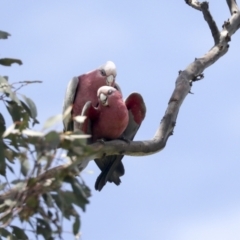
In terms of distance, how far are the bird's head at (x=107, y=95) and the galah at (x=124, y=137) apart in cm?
14

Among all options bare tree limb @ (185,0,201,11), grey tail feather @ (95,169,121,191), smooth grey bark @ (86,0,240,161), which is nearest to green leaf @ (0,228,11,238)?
smooth grey bark @ (86,0,240,161)

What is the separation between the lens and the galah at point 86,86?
156 inches

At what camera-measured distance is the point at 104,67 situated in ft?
13.4

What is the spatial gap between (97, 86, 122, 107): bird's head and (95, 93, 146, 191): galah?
0.14 m

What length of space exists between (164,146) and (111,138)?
13.0 inches

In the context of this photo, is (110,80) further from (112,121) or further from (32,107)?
(32,107)

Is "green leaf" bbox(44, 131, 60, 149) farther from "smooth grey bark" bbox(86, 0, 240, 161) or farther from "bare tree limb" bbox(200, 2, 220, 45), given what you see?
"bare tree limb" bbox(200, 2, 220, 45)

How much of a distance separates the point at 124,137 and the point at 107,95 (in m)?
0.25

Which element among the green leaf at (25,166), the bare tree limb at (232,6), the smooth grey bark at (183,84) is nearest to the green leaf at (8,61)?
the smooth grey bark at (183,84)

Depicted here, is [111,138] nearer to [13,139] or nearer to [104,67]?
[104,67]

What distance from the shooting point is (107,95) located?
3.78 metres

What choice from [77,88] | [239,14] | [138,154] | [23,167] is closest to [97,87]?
[77,88]

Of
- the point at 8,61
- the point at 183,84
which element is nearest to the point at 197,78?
the point at 183,84

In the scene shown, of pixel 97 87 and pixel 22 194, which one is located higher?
pixel 97 87
